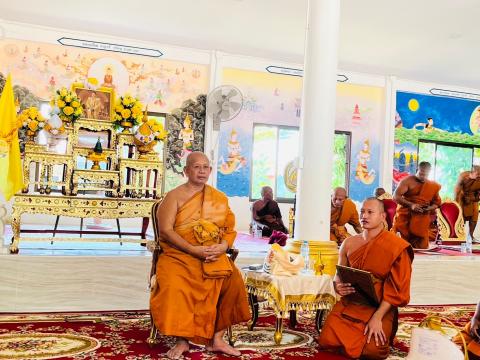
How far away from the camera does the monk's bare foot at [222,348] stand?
13.2 feet

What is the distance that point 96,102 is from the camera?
6.78 metres

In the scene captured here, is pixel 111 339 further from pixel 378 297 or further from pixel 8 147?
pixel 8 147

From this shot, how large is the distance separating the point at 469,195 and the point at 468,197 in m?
0.04

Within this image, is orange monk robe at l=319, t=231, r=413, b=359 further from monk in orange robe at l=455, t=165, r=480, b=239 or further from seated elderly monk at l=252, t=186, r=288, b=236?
monk in orange robe at l=455, t=165, r=480, b=239

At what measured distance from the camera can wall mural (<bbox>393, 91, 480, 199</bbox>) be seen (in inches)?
571

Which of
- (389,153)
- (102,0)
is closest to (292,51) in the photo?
(389,153)

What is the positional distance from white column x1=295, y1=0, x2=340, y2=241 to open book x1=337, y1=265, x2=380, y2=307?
5.33ft

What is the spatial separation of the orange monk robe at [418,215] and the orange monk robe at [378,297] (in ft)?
14.5

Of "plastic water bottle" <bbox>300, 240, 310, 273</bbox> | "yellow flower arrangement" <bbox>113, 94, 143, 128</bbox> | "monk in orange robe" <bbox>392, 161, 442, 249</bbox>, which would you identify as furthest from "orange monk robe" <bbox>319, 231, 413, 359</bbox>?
"monk in orange robe" <bbox>392, 161, 442, 249</bbox>

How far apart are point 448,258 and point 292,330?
3178 mm

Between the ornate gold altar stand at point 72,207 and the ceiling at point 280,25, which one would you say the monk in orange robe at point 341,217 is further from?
the ceiling at point 280,25

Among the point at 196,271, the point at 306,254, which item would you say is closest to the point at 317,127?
the point at 306,254

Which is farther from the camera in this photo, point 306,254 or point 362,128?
point 362,128

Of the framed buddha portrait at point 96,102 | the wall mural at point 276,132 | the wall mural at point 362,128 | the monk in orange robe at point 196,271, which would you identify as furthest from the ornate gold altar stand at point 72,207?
the wall mural at point 362,128
